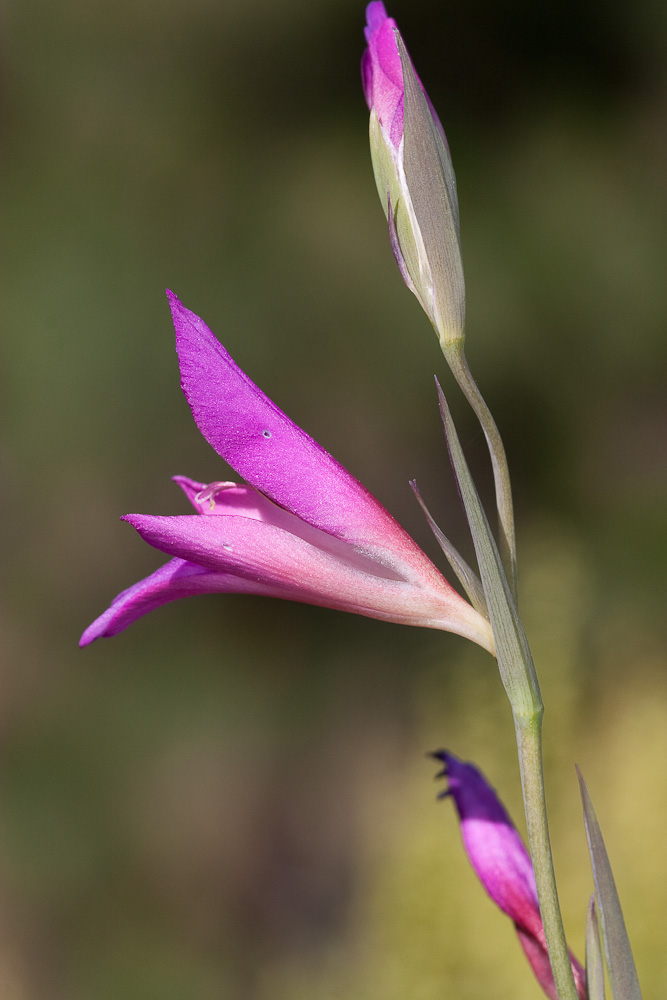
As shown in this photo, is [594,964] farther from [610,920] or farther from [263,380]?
[263,380]

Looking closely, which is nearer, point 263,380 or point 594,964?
point 594,964

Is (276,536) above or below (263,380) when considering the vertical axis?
below

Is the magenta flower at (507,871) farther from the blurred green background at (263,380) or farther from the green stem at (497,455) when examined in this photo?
the blurred green background at (263,380)

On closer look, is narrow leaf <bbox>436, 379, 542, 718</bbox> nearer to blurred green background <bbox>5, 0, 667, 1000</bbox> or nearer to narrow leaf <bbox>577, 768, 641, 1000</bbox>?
narrow leaf <bbox>577, 768, 641, 1000</bbox>

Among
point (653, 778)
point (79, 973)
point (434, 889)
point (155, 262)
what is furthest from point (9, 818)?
point (653, 778)

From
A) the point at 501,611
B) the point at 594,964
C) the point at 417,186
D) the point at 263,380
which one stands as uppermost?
the point at 263,380

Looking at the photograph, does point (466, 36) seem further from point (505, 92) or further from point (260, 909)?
point (260, 909)

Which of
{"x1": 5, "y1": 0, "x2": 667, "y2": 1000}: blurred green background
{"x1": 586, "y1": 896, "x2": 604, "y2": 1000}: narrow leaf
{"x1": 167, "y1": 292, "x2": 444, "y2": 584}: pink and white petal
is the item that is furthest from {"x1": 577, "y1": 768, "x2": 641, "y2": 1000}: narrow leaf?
{"x1": 5, "y1": 0, "x2": 667, "y2": 1000}: blurred green background

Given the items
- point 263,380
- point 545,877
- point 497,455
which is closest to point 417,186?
point 497,455
